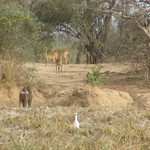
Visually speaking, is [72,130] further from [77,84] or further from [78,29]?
[78,29]

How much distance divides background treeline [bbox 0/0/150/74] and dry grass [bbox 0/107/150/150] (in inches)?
203

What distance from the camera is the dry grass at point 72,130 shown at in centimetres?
584

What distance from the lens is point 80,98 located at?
37.8 ft

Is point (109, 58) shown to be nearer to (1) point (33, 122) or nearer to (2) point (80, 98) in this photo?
(2) point (80, 98)

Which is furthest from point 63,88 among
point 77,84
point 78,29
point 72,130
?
point 78,29

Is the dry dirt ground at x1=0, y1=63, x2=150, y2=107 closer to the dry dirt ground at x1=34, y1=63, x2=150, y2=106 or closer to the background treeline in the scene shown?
the dry dirt ground at x1=34, y1=63, x2=150, y2=106

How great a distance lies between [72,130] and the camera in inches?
268

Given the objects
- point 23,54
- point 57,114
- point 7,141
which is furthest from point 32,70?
point 7,141

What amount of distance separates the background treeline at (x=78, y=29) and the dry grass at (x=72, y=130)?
5.15 meters

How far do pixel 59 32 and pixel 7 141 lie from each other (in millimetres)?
23225

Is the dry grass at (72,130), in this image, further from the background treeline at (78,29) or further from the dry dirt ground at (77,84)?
the background treeline at (78,29)

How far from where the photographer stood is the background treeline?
1334cm

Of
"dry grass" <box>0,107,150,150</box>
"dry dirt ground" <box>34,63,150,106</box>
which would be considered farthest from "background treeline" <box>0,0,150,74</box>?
"dry grass" <box>0,107,150,150</box>

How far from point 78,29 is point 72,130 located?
21.2 m
